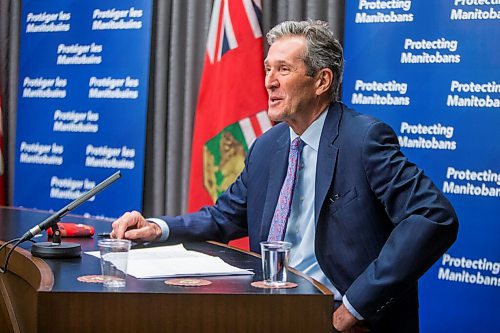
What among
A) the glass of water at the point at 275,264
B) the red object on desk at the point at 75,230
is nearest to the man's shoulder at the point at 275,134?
the red object on desk at the point at 75,230

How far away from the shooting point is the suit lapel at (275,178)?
2.68 meters

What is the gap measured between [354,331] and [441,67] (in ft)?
5.56

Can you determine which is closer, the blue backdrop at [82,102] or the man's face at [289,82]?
the man's face at [289,82]

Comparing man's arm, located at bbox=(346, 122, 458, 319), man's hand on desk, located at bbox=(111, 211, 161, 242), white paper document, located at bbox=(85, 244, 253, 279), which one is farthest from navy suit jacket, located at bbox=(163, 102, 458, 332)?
white paper document, located at bbox=(85, 244, 253, 279)

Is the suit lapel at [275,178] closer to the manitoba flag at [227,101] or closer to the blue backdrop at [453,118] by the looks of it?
the blue backdrop at [453,118]

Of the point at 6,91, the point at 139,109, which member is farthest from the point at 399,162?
the point at 6,91

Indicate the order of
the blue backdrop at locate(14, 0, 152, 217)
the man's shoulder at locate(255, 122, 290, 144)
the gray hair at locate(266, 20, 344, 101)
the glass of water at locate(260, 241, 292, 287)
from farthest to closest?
the blue backdrop at locate(14, 0, 152, 217) < the man's shoulder at locate(255, 122, 290, 144) < the gray hair at locate(266, 20, 344, 101) < the glass of water at locate(260, 241, 292, 287)

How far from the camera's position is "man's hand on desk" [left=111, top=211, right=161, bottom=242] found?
8.33 ft

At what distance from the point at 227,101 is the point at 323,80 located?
59.2 inches

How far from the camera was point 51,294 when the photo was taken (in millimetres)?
1765

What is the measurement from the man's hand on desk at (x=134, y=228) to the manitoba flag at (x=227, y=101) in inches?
62.3

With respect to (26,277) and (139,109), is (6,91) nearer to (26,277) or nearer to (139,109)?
(139,109)

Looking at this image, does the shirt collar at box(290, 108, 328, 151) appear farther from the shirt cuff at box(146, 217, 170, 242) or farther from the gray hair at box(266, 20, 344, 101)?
the shirt cuff at box(146, 217, 170, 242)

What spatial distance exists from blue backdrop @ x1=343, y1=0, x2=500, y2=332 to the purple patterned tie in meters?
1.09
